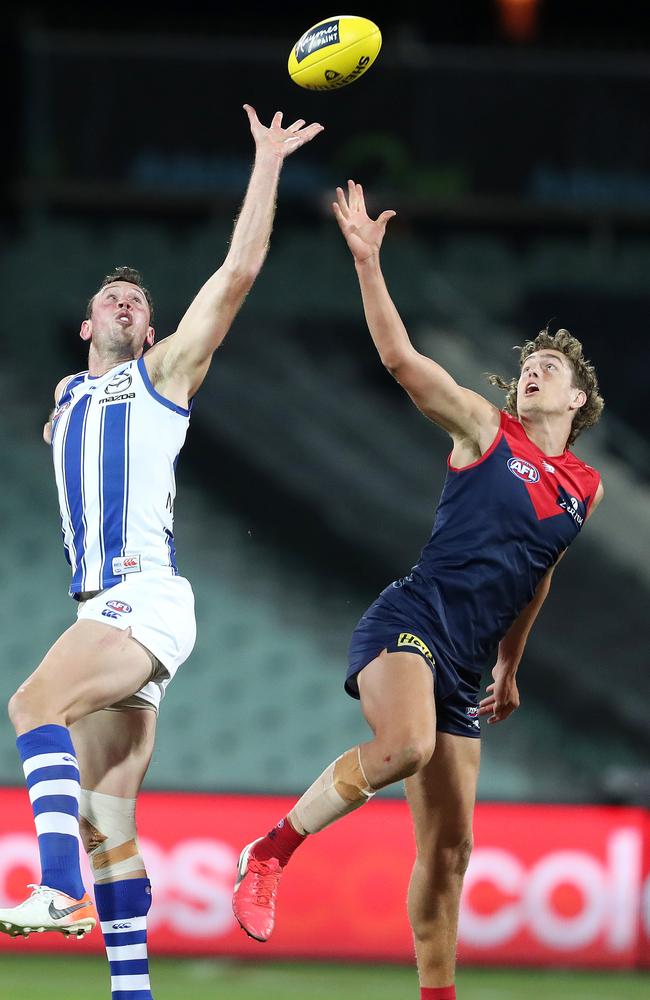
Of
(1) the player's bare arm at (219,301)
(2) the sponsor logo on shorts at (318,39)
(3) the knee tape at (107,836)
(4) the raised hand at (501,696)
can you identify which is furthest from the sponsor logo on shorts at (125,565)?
(2) the sponsor logo on shorts at (318,39)

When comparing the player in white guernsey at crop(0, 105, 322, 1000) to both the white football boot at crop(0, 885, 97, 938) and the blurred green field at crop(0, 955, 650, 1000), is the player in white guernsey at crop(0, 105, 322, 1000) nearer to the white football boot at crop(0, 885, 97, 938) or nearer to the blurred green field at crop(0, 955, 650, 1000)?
the white football boot at crop(0, 885, 97, 938)

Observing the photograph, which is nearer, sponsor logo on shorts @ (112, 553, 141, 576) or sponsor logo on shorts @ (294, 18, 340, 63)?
sponsor logo on shorts @ (112, 553, 141, 576)

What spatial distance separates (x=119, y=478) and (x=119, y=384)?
0.43 meters

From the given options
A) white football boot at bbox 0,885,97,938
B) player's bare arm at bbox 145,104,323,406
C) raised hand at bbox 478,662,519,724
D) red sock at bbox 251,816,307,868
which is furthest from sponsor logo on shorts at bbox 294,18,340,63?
white football boot at bbox 0,885,97,938

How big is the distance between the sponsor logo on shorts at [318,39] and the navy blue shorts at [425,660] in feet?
7.98

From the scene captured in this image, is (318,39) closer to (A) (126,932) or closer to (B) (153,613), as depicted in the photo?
(B) (153,613)

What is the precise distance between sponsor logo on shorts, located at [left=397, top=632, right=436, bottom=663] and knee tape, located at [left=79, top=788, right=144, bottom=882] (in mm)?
1220

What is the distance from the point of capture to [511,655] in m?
6.18

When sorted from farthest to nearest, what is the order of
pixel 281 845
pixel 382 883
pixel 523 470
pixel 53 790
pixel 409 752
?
pixel 382 883, pixel 523 470, pixel 281 845, pixel 409 752, pixel 53 790

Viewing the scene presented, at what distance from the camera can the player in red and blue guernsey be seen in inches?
214

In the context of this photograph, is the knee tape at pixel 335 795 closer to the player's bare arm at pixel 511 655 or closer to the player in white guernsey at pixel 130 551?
the player in white guernsey at pixel 130 551

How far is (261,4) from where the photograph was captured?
52.4ft

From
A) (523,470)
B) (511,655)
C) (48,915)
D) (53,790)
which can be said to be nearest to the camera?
(48,915)

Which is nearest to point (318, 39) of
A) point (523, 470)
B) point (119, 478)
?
point (523, 470)
